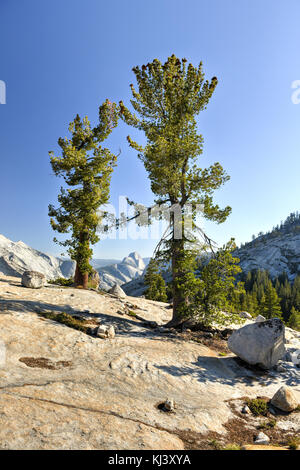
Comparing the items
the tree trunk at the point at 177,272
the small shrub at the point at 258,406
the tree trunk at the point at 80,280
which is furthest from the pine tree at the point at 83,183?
the small shrub at the point at 258,406

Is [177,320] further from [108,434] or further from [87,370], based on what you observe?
[108,434]

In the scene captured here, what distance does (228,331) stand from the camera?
17.1 m

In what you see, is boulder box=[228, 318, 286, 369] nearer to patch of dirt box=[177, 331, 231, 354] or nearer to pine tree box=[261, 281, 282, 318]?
patch of dirt box=[177, 331, 231, 354]

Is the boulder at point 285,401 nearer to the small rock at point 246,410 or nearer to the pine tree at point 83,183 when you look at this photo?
the small rock at point 246,410

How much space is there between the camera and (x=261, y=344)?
11.8 metres

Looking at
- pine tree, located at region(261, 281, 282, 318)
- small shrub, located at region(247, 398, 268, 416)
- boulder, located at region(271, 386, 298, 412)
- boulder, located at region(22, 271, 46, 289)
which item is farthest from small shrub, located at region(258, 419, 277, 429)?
pine tree, located at region(261, 281, 282, 318)

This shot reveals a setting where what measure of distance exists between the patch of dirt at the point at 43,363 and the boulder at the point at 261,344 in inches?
324

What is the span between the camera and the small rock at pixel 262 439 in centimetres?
628

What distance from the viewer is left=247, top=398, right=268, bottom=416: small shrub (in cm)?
804

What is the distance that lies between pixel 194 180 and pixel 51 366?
13243mm

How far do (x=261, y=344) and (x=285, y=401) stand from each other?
3.71 meters

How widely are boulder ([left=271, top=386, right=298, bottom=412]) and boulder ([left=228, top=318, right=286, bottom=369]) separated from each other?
314 centimetres

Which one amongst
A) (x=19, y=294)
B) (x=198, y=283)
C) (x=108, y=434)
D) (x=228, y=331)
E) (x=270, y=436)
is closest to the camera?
(x=108, y=434)

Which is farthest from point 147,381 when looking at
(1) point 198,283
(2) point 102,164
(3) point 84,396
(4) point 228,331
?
(2) point 102,164
